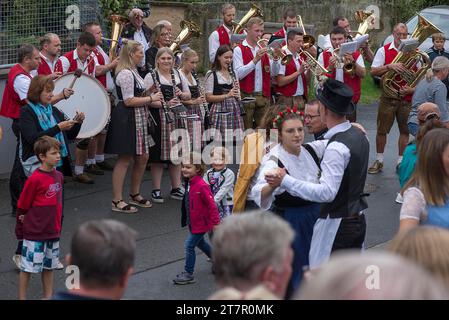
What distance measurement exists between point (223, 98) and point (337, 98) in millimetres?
4536

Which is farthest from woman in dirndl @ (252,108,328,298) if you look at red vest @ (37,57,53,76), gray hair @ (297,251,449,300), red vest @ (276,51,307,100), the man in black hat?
red vest @ (276,51,307,100)

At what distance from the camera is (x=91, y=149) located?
1147 centimetres

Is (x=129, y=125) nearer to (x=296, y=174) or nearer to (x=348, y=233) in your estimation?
(x=296, y=174)

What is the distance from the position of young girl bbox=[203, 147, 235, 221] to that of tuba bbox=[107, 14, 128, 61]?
3554 mm

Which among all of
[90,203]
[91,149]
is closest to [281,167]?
[90,203]

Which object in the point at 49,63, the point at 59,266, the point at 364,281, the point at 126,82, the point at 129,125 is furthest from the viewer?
the point at 49,63

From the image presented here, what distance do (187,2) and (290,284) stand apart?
40.2ft

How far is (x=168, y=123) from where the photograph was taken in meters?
10.4

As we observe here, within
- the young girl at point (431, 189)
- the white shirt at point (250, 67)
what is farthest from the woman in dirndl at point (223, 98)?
the young girl at point (431, 189)

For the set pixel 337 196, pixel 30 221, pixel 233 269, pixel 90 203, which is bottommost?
pixel 90 203

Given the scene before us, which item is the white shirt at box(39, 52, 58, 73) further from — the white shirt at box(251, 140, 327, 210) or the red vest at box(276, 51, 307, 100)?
the white shirt at box(251, 140, 327, 210)

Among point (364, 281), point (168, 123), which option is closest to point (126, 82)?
point (168, 123)

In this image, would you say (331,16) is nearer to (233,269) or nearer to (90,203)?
(90,203)

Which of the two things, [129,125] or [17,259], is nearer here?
[17,259]
